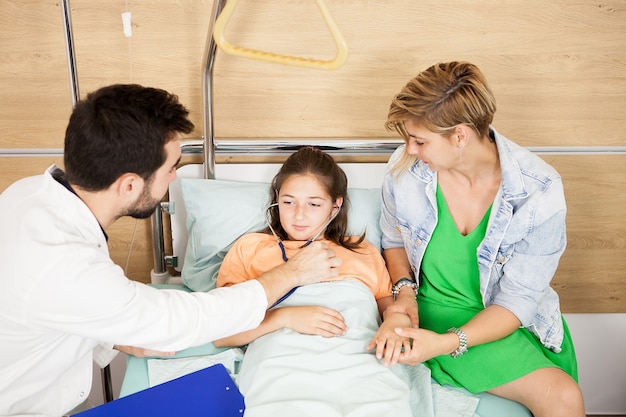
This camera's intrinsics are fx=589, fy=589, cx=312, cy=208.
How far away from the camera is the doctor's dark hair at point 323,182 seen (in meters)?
1.86

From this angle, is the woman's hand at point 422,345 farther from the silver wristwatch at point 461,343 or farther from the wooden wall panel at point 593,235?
the wooden wall panel at point 593,235

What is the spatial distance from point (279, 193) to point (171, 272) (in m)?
0.65

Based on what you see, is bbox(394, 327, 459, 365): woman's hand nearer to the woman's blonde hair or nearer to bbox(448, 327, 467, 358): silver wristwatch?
bbox(448, 327, 467, 358): silver wristwatch

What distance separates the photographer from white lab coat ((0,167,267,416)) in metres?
1.17

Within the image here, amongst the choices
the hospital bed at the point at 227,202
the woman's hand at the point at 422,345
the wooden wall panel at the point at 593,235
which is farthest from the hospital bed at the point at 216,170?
the wooden wall panel at the point at 593,235

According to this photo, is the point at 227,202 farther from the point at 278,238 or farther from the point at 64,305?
the point at 64,305

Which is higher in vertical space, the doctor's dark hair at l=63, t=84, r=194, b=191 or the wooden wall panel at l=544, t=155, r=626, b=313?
the doctor's dark hair at l=63, t=84, r=194, b=191

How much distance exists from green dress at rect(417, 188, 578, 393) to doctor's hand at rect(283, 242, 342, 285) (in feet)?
1.13

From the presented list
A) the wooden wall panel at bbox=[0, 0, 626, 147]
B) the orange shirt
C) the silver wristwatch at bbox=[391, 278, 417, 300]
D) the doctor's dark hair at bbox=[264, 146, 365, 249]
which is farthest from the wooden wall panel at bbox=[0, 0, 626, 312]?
the silver wristwatch at bbox=[391, 278, 417, 300]

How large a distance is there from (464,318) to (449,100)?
0.66 meters

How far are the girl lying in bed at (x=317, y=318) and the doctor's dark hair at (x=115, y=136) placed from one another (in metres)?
0.56

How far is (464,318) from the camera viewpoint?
69.1 inches

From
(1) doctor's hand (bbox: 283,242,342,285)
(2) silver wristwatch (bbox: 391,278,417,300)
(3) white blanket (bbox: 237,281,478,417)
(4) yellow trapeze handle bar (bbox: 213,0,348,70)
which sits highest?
(4) yellow trapeze handle bar (bbox: 213,0,348,70)

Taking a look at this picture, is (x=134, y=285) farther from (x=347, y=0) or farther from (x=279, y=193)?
(x=347, y=0)
